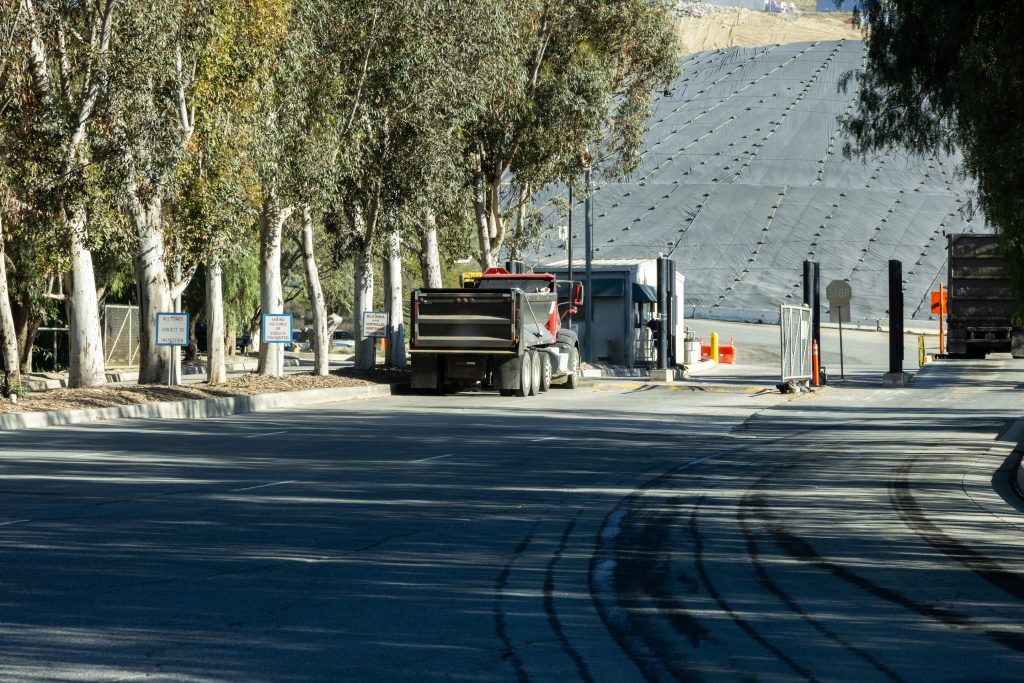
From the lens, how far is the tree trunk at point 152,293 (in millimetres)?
28078

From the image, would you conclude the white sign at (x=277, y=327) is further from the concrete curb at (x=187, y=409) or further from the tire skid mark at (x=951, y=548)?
the tire skid mark at (x=951, y=548)

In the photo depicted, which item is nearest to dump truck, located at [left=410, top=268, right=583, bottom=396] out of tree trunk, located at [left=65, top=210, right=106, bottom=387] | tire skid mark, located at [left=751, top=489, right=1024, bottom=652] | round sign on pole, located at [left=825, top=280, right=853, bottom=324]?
tree trunk, located at [left=65, top=210, right=106, bottom=387]

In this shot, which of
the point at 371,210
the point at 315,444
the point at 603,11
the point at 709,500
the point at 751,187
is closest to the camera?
the point at 709,500

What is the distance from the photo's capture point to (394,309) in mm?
39531

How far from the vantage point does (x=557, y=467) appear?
16.0m

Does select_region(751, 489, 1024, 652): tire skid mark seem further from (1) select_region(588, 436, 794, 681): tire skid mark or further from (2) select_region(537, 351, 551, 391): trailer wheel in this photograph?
(2) select_region(537, 351, 551, 391): trailer wheel

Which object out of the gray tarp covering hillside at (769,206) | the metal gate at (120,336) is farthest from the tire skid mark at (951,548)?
the gray tarp covering hillside at (769,206)

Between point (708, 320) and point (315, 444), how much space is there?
255 feet

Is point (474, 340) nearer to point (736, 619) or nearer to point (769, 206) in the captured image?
point (736, 619)

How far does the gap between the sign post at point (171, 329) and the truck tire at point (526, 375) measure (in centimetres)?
901

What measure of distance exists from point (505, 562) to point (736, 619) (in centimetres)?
220

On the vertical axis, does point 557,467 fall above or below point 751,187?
below

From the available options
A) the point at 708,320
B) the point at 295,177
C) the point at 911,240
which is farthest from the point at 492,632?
the point at 911,240

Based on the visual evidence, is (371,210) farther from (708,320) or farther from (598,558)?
(708,320)
